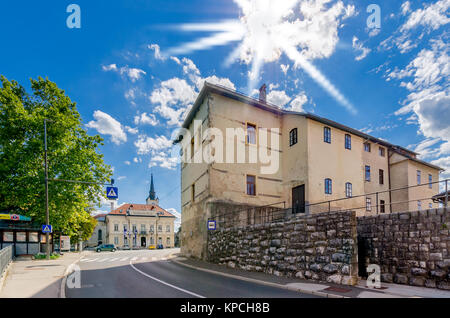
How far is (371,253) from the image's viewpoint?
1149 centimetres

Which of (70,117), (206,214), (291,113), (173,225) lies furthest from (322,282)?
(173,225)

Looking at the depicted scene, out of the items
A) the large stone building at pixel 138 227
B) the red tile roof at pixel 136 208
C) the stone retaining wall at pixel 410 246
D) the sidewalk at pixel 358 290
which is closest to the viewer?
the sidewalk at pixel 358 290

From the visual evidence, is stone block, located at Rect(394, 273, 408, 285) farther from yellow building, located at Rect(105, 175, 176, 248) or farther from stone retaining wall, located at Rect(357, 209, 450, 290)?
yellow building, located at Rect(105, 175, 176, 248)

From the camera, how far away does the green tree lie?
2091 cm

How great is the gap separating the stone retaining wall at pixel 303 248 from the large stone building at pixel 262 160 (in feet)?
17.8

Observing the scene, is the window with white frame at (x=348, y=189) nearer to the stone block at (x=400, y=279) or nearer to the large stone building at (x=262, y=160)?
the large stone building at (x=262, y=160)

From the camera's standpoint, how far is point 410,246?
10.2 m

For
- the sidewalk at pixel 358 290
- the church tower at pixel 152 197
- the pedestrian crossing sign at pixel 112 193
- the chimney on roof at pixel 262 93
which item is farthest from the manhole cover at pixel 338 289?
the church tower at pixel 152 197

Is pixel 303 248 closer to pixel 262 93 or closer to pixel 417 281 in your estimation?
pixel 417 281

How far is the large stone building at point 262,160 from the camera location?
21.5m

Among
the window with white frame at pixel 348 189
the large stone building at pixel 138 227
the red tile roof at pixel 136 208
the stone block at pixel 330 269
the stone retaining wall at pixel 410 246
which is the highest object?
the window with white frame at pixel 348 189

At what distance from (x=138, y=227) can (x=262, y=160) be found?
60794mm

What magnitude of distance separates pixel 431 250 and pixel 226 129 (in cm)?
1549

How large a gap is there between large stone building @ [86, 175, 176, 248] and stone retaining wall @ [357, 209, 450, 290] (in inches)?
2762
